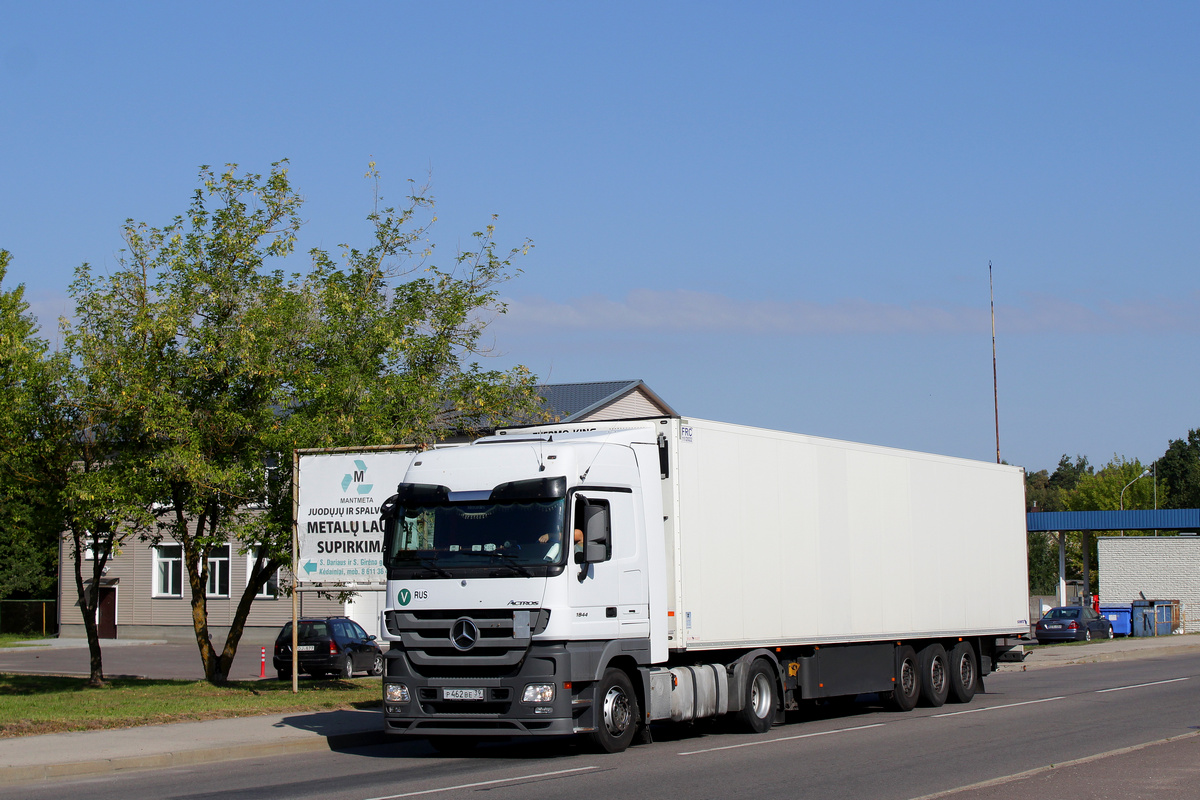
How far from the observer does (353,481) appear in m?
18.8

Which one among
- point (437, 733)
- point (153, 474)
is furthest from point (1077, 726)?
point (153, 474)

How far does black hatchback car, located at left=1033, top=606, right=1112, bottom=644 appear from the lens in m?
43.4

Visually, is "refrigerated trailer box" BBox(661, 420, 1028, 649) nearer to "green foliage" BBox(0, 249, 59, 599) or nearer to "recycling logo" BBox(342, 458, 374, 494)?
"recycling logo" BBox(342, 458, 374, 494)

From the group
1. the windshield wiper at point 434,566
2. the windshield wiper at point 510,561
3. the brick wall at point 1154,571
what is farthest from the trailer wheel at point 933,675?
the brick wall at point 1154,571

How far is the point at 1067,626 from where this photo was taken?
4347cm

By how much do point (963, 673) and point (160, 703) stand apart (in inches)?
479

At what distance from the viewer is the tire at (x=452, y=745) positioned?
14.1 metres

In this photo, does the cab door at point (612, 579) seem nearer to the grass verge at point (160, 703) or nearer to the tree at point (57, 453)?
the grass verge at point (160, 703)

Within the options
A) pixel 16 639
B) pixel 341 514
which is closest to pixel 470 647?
pixel 341 514

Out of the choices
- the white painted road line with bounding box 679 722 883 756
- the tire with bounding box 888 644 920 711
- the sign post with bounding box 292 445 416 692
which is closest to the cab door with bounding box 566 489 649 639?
the white painted road line with bounding box 679 722 883 756

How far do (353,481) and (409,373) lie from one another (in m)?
3.35

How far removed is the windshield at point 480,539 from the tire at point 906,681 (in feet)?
25.4

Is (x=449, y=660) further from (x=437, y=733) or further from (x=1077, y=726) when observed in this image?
(x=1077, y=726)

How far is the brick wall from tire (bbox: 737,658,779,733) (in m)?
42.4
